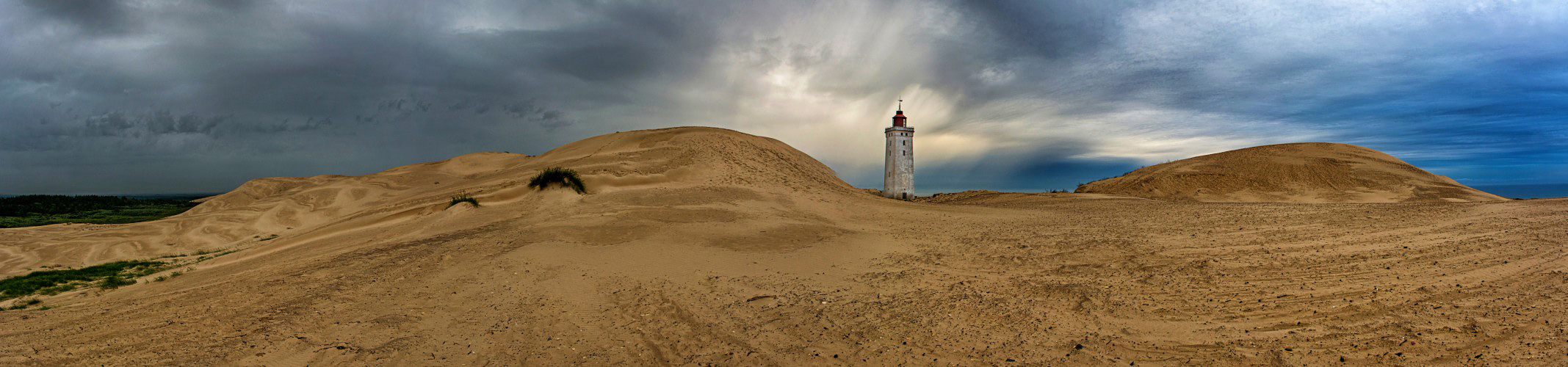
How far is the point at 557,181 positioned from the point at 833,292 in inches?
380

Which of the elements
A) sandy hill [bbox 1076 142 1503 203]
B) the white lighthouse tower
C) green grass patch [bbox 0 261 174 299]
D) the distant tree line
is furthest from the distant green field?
sandy hill [bbox 1076 142 1503 203]

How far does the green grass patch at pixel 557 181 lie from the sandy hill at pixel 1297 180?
67.3 feet

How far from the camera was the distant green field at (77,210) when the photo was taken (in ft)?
74.1

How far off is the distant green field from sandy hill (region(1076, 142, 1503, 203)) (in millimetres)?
42646

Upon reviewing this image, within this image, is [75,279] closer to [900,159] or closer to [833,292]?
[833,292]

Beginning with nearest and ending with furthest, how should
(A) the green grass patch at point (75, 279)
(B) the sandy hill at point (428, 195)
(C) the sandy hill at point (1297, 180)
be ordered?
(A) the green grass patch at point (75, 279), (B) the sandy hill at point (428, 195), (C) the sandy hill at point (1297, 180)

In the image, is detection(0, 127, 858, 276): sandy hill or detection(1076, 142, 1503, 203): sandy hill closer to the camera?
detection(0, 127, 858, 276): sandy hill

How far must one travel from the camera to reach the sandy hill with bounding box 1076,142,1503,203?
20.2m

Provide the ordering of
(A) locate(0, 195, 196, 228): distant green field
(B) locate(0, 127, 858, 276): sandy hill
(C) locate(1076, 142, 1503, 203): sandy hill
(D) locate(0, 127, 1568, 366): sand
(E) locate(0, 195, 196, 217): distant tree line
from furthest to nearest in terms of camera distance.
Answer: (E) locate(0, 195, 196, 217): distant tree line → (A) locate(0, 195, 196, 228): distant green field → (C) locate(1076, 142, 1503, 203): sandy hill → (B) locate(0, 127, 858, 276): sandy hill → (D) locate(0, 127, 1568, 366): sand

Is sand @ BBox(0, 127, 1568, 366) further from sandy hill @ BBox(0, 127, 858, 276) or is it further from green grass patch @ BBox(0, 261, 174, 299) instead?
green grass patch @ BBox(0, 261, 174, 299)

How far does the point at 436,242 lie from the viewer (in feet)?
32.8

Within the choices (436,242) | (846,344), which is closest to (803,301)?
(846,344)

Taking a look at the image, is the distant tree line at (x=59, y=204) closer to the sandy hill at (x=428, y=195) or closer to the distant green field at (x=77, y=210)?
the distant green field at (x=77, y=210)

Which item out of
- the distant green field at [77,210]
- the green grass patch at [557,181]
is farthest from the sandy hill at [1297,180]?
the distant green field at [77,210]
